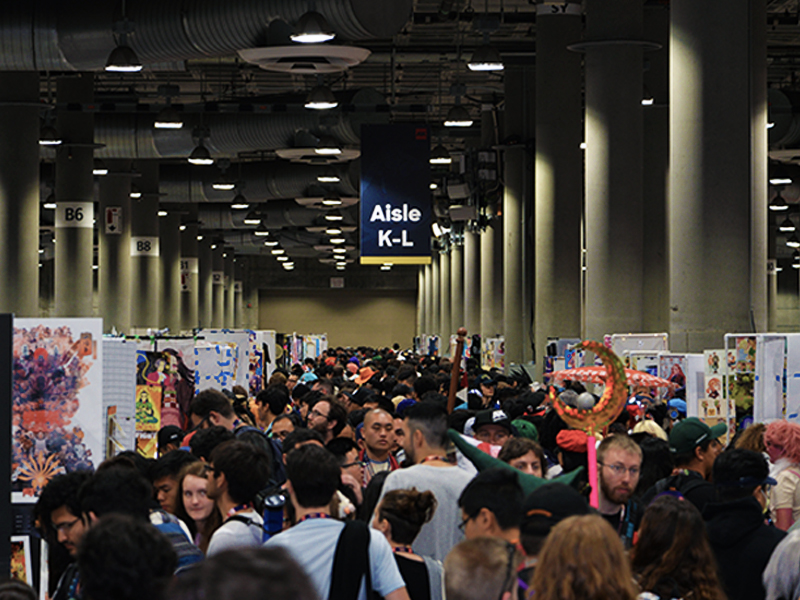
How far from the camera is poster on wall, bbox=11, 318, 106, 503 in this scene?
21.5 feet

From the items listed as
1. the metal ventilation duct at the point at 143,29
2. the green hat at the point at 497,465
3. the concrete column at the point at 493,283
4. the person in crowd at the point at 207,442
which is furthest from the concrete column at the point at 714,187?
the concrete column at the point at 493,283

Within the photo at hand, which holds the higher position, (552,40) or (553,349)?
(552,40)

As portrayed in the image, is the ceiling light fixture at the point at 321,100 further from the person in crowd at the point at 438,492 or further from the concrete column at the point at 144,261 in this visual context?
the concrete column at the point at 144,261

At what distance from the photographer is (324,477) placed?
4.27 meters

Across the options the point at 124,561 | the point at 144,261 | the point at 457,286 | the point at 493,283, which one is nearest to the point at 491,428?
the point at 124,561

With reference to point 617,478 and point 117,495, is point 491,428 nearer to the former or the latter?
point 617,478

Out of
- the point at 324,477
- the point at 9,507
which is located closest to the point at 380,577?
the point at 324,477

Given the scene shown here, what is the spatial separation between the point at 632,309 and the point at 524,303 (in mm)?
8180

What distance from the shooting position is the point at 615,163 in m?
17.9

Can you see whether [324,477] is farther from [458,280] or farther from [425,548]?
[458,280]

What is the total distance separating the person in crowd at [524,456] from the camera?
18.9 ft

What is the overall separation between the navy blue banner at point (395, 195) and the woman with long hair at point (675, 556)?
14239 mm

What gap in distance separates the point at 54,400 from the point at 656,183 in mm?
16323

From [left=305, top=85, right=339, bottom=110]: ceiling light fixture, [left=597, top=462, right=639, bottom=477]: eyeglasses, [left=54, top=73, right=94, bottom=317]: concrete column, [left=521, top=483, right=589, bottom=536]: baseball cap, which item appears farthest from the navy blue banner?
[left=521, top=483, right=589, bottom=536]: baseball cap
